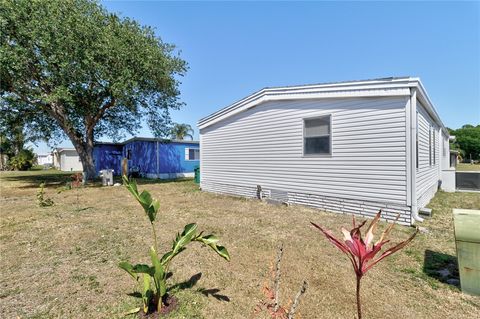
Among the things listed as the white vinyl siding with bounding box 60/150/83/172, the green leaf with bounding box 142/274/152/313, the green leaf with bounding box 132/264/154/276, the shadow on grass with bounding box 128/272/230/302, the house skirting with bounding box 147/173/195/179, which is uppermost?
the white vinyl siding with bounding box 60/150/83/172

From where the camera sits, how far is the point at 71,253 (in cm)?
426

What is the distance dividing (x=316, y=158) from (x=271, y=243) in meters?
3.38

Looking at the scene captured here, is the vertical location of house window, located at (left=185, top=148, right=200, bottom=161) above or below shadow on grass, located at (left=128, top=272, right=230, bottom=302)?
above

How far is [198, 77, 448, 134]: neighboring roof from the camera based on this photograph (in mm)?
5555

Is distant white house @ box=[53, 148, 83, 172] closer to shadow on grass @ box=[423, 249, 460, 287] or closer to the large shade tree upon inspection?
the large shade tree

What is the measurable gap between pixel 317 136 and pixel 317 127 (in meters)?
0.26

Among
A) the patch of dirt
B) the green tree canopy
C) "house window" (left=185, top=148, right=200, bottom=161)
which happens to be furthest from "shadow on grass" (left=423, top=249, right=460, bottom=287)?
the green tree canopy

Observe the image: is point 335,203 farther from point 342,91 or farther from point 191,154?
point 191,154

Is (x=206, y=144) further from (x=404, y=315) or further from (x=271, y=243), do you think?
(x=404, y=315)

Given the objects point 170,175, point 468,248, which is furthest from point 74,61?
point 468,248

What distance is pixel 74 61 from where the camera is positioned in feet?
38.2

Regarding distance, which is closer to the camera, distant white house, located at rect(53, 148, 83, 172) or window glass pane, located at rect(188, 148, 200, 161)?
window glass pane, located at rect(188, 148, 200, 161)

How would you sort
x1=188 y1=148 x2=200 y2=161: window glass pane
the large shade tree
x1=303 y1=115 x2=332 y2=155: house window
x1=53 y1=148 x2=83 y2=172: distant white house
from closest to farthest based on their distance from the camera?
x1=303 y1=115 x2=332 y2=155: house window < the large shade tree < x1=188 y1=148 x2=200 y2=161: window glass pane < x1=53 y1=148 x2=83 y2=172: distant white house

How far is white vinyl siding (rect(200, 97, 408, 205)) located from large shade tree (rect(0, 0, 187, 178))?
6.12 m
